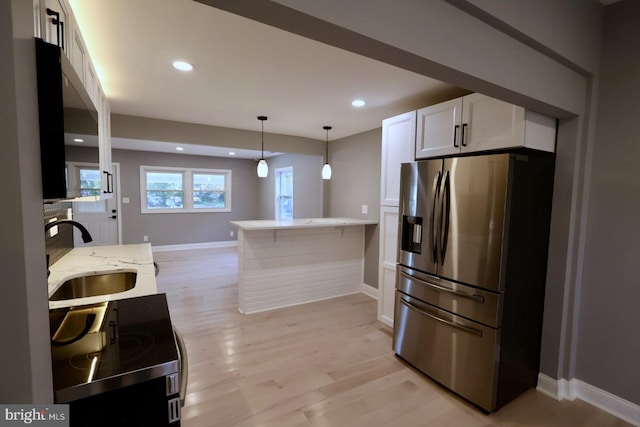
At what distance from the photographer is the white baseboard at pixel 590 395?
6.19 ft

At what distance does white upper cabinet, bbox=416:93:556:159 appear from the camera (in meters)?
1.90

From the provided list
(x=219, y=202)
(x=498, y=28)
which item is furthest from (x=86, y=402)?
(x=219, y=202)

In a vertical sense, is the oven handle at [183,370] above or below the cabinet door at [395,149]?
below

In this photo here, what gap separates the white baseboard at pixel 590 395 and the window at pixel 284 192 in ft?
A: 17.5

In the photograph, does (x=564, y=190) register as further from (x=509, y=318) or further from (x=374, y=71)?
(x=374, y=71)

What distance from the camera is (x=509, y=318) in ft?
6.40

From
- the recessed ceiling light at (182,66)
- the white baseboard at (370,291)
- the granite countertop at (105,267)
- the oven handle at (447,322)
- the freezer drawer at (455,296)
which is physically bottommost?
the white baseboard at (370,291)

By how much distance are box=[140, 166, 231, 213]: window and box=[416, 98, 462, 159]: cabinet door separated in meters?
6.15

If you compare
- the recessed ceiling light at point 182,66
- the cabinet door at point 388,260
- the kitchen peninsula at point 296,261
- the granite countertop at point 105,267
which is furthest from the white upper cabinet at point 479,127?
the granite countertop at point 105,267

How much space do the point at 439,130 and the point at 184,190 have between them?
21.4 feet

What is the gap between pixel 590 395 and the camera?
2.05 metres

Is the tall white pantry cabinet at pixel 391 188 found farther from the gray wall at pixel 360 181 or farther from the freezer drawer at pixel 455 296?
the gray wall at pixel 360 181

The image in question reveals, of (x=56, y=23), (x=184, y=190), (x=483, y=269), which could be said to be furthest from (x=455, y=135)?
(x=184, y=190)

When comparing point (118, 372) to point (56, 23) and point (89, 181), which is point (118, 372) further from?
point (56, 23)
